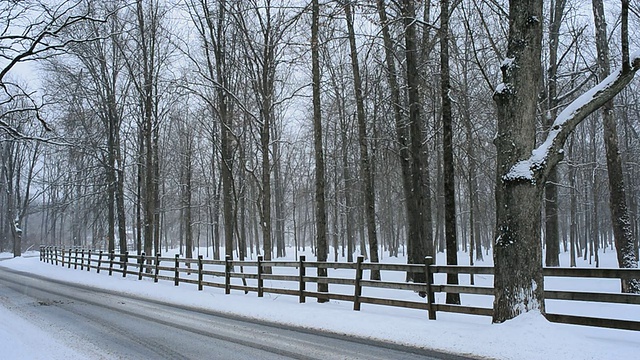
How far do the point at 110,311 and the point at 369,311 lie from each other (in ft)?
21.9

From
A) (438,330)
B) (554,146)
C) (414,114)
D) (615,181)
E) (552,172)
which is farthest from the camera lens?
(552,172)

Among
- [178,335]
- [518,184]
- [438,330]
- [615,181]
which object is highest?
[615,181]

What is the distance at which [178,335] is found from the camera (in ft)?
26.9

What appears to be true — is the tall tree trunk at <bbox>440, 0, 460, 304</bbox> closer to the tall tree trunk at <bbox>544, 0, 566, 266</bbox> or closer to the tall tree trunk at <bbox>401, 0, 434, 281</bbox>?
the tall tree trunk at <bbox>401, 0, 434, 281</bbox>

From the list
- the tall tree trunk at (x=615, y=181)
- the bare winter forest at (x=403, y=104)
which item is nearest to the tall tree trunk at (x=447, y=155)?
the bare winter forest at (x=403, y=104)

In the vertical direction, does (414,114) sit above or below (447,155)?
above

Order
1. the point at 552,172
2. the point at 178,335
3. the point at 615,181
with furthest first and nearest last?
1. the point at 552,172
2. the point at 615,181
3. the point at 178,335

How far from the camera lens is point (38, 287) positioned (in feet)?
57.2

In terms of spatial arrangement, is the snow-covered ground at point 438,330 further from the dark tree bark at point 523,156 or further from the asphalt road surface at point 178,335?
the dark tree bark at point 523,156

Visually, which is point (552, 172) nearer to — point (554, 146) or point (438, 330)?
point (554, 146)

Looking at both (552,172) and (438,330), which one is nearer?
(438,330)

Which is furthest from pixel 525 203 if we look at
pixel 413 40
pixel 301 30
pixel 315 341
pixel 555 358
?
pixel 301 30

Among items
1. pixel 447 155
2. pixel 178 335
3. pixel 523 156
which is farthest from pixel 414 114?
pixel 178 335

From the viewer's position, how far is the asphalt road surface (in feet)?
21.9
